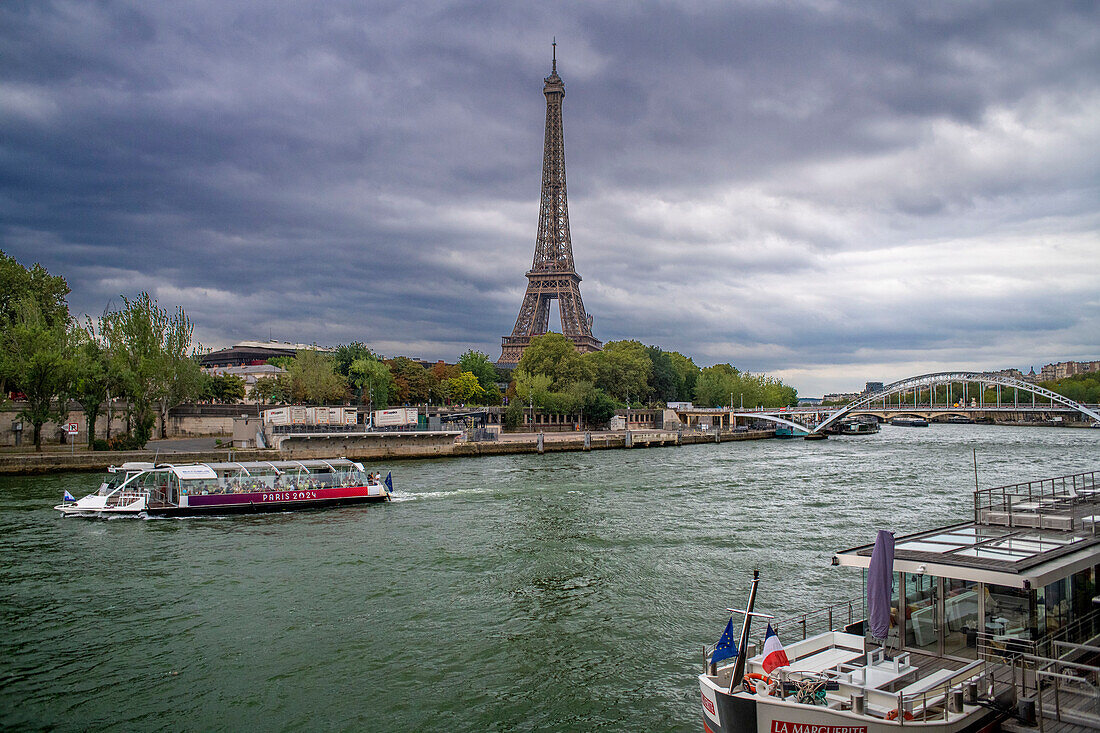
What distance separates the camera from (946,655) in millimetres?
8430

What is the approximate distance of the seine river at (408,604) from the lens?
10633 millimetres

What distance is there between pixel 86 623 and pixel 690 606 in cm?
1180

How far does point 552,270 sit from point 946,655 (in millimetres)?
103776

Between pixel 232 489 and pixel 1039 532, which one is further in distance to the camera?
pixel 232 489

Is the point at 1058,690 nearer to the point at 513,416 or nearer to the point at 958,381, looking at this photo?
the point at 513,416

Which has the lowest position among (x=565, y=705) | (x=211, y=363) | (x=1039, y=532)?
(x=565, y=705)

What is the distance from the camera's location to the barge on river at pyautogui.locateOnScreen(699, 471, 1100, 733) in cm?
733

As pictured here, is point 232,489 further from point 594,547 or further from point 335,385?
point 335,385

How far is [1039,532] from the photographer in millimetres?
10133

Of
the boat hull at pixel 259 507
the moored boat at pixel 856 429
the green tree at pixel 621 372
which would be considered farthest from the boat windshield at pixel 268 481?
the moored boat at pixel 856 429

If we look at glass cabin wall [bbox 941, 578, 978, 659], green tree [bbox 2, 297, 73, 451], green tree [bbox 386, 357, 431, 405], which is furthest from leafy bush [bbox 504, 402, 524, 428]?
glass cabin wall [bbox 941, 578, 978, 659]

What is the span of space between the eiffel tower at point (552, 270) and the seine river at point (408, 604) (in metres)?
76.8

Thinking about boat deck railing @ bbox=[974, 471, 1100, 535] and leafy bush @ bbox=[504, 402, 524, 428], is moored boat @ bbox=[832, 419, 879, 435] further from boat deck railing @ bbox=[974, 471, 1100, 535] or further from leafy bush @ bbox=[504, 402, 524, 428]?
boat deck railing @ bbox=[974, 471, 1100, 535]

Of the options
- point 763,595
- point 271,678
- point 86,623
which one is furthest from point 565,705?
point 86,623
